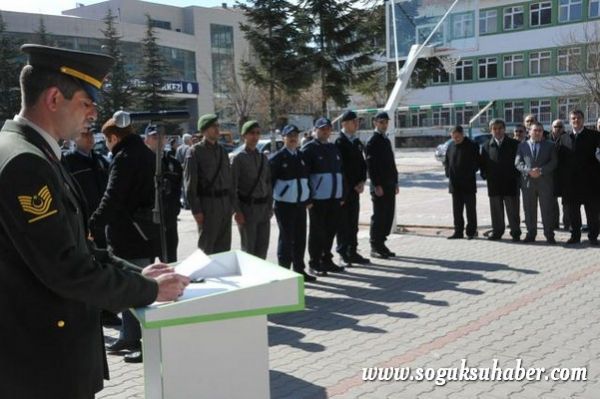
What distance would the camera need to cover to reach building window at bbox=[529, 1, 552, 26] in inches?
1671

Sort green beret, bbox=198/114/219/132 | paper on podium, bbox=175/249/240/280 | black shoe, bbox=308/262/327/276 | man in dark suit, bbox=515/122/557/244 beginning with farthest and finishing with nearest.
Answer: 1. man in dark suit, bbox=515/122/557/244
2. black shoe, bbox=308/262/327/276
3. green beret, bbox=198/114/219/132
4. paper on podium, bbox=175/249/240/280

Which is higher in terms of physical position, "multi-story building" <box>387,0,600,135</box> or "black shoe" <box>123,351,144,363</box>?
"multi-story building" <box>387,0,600,135</box>

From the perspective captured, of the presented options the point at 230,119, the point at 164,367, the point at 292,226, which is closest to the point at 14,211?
the point at 164,367

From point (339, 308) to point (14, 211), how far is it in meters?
5.16

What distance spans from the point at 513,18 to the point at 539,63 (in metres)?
3.90

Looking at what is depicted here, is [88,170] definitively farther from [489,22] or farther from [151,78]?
[489,22]

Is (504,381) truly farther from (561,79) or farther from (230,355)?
(561,79)

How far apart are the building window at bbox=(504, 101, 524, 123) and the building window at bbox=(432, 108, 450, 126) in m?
4.29

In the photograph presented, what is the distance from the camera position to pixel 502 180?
Result: 1055 centimetres

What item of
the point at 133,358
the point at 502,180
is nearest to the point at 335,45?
the point at 502,180

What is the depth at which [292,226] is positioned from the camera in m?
7.82

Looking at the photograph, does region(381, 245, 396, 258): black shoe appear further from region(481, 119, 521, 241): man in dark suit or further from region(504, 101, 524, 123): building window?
region(504, 101, 524, 123): building window

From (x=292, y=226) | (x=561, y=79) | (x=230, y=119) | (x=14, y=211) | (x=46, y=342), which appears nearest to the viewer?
(x=14, y=211)

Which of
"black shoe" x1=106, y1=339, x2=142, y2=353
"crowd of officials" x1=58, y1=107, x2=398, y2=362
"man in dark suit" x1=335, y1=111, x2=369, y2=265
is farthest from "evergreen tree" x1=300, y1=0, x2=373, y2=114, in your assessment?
"black shoe" x1=106, y1=339, x2=142, y2=353
